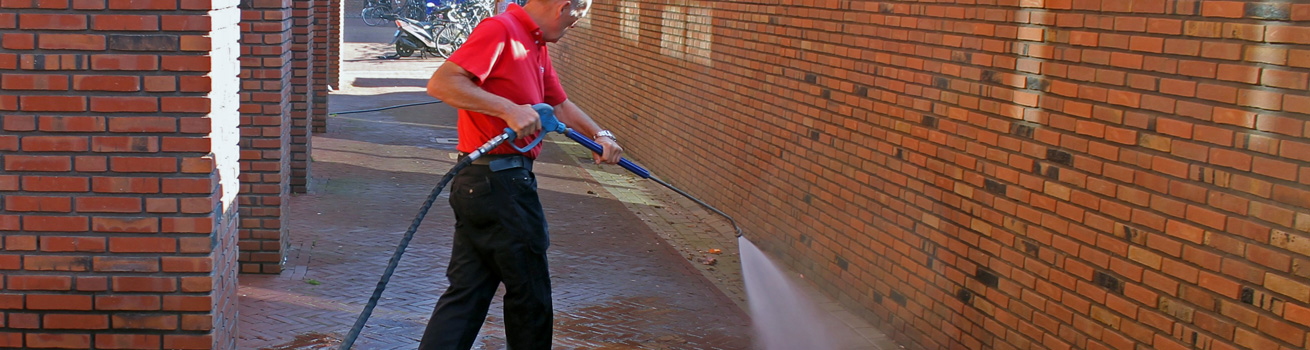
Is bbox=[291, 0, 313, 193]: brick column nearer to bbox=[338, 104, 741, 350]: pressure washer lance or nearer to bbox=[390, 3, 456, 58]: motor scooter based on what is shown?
bbox=[338, 104, 741, 350]: pressure washer lance

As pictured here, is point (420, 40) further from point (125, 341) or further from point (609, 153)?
point (125, 341)

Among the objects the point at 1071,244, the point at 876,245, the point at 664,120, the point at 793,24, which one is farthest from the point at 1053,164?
the point at 664,120

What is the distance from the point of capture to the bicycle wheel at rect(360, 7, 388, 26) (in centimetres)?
3939

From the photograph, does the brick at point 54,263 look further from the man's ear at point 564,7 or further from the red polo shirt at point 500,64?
the man's ear at point 564,7

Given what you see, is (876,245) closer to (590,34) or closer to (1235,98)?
(1235,98)

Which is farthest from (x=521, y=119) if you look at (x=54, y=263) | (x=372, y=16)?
(x=372, y=16)

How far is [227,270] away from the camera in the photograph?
14.2 ft

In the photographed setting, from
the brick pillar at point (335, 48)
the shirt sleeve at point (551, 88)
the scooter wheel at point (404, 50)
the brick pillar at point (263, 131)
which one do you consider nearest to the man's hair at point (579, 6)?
the shirt sleeve at point (551, 88)

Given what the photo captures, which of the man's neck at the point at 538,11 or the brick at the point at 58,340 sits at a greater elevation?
the man's neck at the point at 538,11

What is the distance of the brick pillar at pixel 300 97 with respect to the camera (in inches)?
365

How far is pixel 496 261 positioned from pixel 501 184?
29 cm

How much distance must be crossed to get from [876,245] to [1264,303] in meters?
2.69

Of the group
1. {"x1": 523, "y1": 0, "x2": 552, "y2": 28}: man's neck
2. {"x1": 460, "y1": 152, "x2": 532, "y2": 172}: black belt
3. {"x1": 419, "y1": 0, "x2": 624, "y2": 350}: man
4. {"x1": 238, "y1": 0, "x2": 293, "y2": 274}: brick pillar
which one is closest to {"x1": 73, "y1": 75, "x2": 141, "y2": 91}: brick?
{"x1": 419, "y1": 0, "x2": 624, "y2": 350}: man

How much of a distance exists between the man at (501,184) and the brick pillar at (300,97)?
17.2ft
